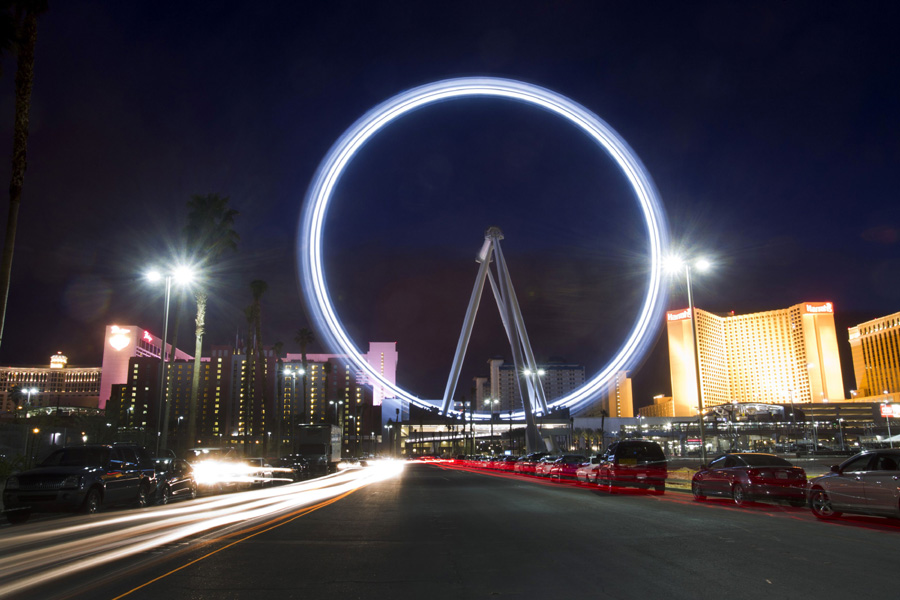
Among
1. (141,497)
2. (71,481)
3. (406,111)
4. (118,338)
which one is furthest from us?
(118,338)

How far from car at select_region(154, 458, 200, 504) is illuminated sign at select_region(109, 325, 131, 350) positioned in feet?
606

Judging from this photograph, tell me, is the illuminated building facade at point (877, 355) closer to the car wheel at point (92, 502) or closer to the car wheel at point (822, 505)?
A: the car wheel at point (822, 505)

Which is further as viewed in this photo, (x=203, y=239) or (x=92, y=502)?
(x=203, y=239)

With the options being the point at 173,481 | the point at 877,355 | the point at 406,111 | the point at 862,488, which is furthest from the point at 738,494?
the point at 877,355

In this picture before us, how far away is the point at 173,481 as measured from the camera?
2294 cm

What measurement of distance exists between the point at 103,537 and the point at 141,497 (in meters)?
7.75

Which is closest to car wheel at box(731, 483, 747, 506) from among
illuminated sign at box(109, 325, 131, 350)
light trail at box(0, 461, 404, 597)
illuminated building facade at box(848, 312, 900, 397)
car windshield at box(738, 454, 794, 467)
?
car windshield at box(738, 454, 794, 467)

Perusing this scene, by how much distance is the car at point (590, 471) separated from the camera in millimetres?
28266

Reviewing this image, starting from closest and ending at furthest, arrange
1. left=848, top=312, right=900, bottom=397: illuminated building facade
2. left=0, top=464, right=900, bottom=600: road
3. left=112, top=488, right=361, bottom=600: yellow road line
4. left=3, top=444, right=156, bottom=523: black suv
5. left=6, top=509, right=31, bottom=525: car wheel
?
left=0, top=464, right=900, bottom=600: road, left=112, top=488, right=361, bottom=600: yellow road line, left=6, top=509, right=31, bottom=525: car wheel, left=3, top=444, right=156, bottom=523: black suv, left=848, top=312, right=900, bottom=397: illuminated building facade

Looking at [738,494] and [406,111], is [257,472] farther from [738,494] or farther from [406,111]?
[406,111]

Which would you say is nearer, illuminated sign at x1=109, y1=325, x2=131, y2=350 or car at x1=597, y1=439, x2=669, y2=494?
car at x1=597, y1=439, x2=669, y2=494

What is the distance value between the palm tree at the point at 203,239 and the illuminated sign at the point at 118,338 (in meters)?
162

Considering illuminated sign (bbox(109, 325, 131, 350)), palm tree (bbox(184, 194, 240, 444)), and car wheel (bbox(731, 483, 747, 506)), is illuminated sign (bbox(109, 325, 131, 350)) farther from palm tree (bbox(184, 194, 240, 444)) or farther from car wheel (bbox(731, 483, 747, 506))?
car wheel (bbox(731, 483, 747, 506))

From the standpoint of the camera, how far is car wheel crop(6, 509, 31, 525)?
16270mm
